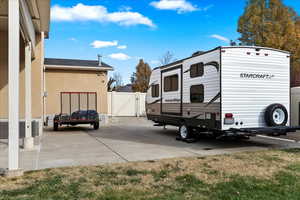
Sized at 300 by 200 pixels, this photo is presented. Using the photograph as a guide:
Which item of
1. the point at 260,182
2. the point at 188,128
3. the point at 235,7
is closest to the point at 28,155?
the point at 188,128

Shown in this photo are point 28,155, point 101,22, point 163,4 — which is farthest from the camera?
point 101,22

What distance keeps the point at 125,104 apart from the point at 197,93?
14.7 metres

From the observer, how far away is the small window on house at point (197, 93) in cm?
813

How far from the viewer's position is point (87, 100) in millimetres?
16938

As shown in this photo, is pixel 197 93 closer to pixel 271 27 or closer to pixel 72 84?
pixel 271 27

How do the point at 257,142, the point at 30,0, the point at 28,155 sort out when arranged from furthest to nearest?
the point at 257,142 < the point at 30,0 < the point at 28,155

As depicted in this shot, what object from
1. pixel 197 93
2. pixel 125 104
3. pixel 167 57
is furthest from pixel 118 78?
pixel 197 93

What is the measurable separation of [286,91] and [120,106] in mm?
15929

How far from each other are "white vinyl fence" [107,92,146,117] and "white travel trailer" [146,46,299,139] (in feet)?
46.4

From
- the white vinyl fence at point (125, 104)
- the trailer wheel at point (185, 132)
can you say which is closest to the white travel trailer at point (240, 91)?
the trailer wheel at point (185, 132)

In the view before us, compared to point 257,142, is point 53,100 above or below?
above

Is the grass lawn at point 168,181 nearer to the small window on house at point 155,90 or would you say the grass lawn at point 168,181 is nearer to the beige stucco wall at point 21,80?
the small window on house at point 155,90

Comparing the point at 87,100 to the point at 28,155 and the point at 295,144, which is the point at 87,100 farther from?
the point at 295,144

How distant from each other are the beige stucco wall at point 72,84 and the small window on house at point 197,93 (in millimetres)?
9716
